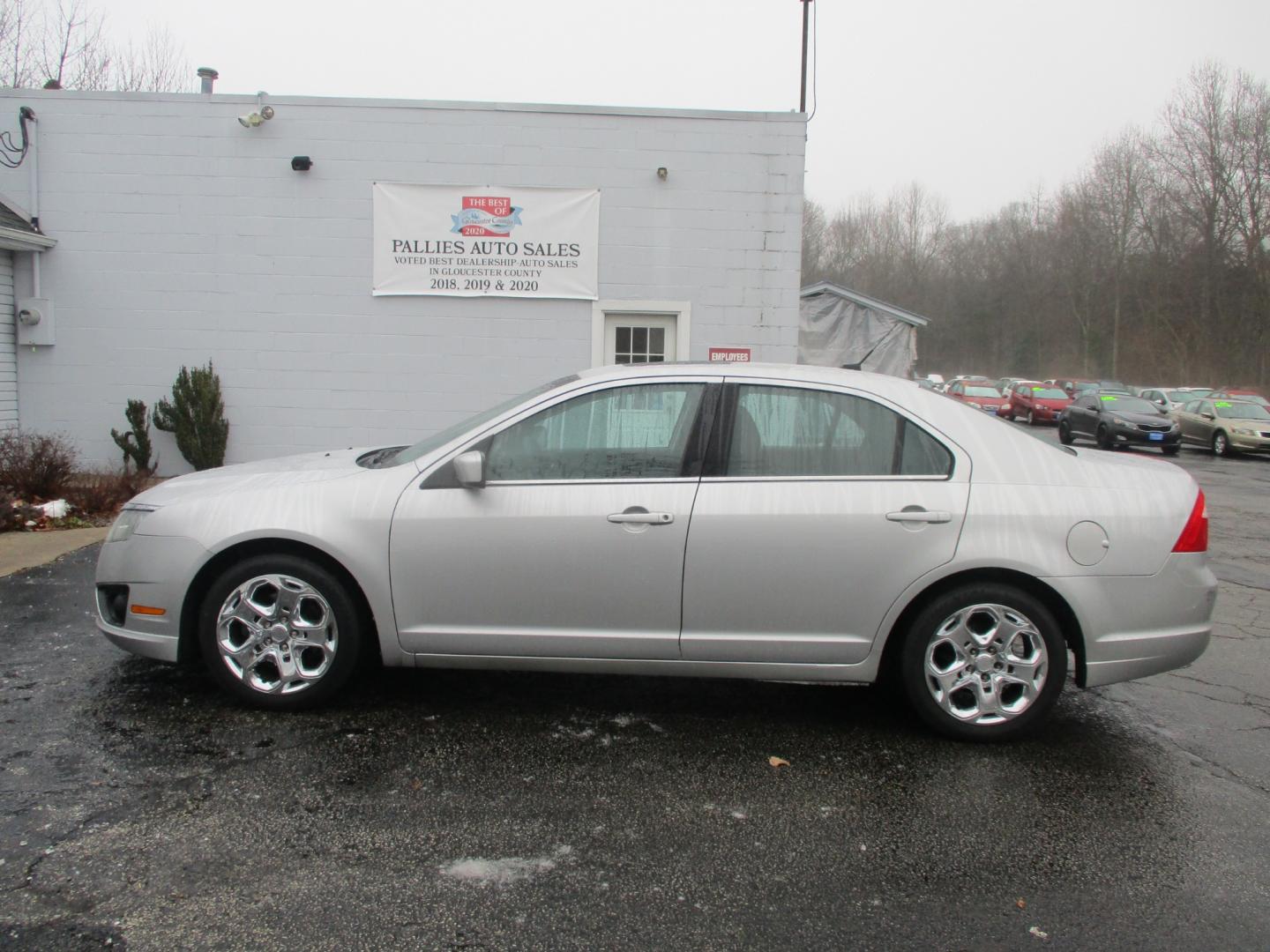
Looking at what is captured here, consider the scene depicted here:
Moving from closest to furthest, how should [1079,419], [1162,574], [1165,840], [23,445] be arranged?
[1165,840] → [1162,574] → [23,445] → [1079,419]

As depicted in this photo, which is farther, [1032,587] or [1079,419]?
[1079,419]

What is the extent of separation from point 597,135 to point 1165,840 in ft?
31.2

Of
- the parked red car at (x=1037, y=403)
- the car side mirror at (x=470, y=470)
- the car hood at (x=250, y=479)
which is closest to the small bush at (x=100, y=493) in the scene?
the car hood at (x=250, y=479)

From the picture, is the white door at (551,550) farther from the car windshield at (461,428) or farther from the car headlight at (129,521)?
the car headlight at (129,521)

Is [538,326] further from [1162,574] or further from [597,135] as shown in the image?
[1162,574]

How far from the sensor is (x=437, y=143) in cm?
1084

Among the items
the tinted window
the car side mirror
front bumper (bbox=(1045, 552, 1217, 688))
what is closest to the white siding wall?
the car side mirror

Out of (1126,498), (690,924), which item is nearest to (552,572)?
(690,924)

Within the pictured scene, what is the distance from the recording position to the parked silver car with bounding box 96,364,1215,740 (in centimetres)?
389

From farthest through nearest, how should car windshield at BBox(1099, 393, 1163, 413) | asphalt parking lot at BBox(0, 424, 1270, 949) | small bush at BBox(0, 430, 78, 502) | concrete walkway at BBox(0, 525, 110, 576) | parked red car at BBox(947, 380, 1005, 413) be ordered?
parked red car at BBox(947, 380, 1005, 413) < car windshield at BBox(1099, 393, 1163, 413) < small bush at BBox(0, 430, 78, 502) < concrete walkway at BBox(0, 525, 110, 576) < asphalt parking lot at BBox(0, 424, 1270, 949)

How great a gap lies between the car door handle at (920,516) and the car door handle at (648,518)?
903 mm

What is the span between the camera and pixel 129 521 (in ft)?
13.9

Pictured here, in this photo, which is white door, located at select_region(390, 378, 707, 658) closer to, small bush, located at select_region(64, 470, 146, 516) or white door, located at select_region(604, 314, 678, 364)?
small bush, located at select_region(64, 470, 146, 516)

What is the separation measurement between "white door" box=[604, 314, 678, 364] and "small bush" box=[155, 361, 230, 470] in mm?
4523
